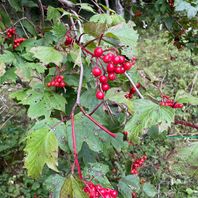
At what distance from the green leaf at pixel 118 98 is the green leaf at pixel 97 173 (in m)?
0.32

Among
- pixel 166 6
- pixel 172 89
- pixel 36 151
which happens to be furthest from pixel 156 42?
pixel 36 151

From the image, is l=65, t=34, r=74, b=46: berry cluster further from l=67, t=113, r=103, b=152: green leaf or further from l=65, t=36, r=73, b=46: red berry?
l=67, t=113, r=103, b=152: green leaf

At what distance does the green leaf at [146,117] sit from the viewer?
104cm

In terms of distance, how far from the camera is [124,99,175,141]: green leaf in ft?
3.42

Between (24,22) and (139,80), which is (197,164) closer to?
(139,80)

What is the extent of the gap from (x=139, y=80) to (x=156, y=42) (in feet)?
16.8

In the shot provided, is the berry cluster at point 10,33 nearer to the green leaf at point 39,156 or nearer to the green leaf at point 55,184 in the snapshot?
the green leaf at point 55,184

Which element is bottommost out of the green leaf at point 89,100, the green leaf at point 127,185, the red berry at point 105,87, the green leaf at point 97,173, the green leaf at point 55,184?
the green leaf at point 127,185

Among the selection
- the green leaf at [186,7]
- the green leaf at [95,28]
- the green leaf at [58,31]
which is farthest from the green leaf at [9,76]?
the green leaf at [186,7]

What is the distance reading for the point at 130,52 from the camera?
4.22ft

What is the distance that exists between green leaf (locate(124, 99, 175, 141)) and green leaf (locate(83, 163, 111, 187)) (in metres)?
0.27

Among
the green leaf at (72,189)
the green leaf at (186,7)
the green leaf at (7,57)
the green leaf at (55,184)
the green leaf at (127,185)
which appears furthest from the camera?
the green leaf at (186,7)

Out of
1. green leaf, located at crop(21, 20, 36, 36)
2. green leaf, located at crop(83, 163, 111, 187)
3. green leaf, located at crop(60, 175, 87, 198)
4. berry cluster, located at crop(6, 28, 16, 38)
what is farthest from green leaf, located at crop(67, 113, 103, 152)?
green leaf, located at crop(21, 20, 36, 36)

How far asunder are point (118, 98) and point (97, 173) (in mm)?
364
